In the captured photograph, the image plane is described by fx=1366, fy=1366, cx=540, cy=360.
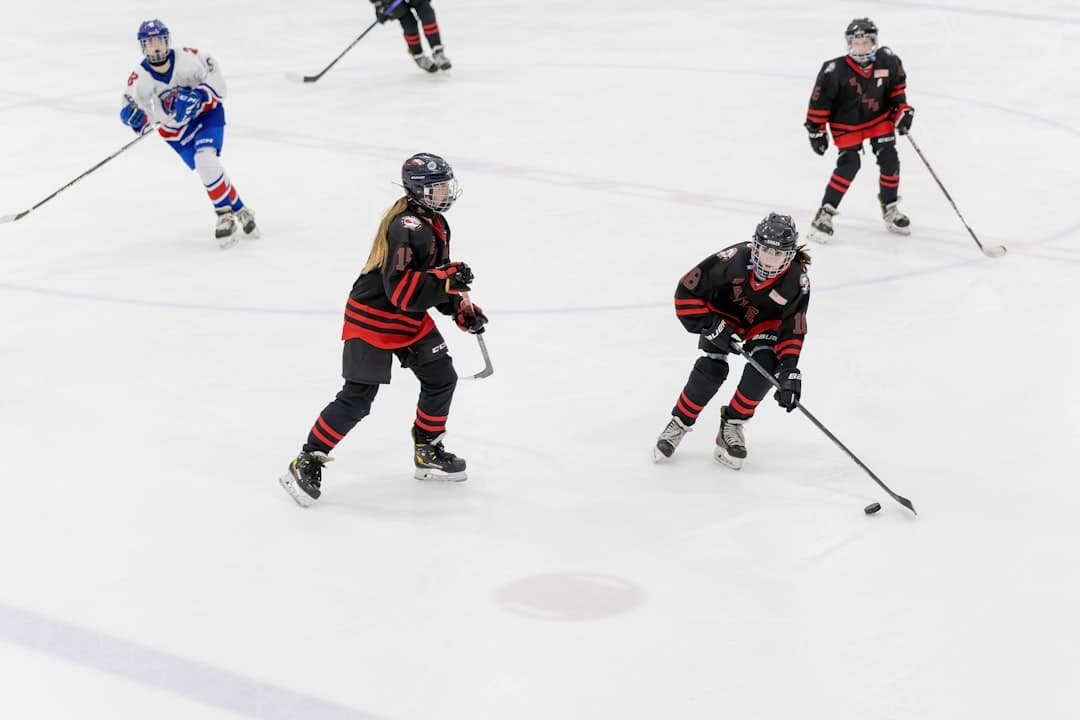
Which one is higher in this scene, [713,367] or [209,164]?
[713,367]

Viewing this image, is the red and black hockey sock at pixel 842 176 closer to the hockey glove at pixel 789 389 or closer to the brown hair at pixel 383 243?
the hockey glove at pixel 789 389

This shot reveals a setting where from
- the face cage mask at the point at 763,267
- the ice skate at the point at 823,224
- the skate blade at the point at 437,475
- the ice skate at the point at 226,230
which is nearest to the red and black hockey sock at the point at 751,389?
the face cage mask at the point at 763,267

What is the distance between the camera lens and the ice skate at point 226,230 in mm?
6059

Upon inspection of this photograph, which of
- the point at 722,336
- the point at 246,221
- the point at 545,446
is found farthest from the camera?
the point at 246,221

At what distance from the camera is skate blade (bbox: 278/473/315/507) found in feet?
12.1

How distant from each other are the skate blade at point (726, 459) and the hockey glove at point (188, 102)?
124 inches

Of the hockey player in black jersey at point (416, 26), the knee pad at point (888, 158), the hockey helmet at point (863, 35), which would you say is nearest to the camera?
the hockey helmet at point (863, 35)

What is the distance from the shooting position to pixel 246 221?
615 cm

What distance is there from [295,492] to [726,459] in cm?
123

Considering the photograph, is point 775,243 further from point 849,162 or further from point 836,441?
point 849,162

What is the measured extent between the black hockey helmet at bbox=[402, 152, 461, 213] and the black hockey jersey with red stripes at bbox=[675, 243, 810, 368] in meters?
0.70

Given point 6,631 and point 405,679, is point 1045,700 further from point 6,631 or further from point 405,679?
point 6,631

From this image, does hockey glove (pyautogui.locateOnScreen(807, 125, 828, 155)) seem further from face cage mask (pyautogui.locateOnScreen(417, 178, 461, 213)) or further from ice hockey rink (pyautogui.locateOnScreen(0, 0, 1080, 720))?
face cage mask (pyautogui.locateOnScreen(417, 178, 461, 213))

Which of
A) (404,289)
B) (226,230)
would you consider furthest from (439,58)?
(404,289)
